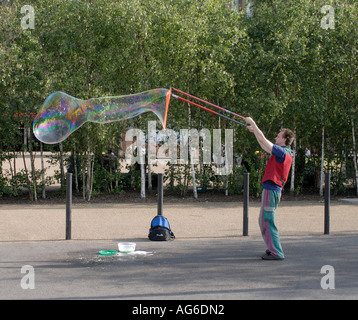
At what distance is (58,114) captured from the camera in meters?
9.20

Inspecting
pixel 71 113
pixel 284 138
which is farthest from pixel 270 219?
pixel 71 113

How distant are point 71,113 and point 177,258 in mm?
3264

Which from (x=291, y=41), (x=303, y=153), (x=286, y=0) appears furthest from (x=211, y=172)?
(x=286, y=0)

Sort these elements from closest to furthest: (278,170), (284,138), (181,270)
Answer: (181,270) < (278,170) < (284,138)

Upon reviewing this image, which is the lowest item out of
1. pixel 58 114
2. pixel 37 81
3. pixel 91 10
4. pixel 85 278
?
pixel 85 278

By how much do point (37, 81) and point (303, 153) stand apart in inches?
343

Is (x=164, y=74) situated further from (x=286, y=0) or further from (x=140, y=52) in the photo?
(x=286, y=0)

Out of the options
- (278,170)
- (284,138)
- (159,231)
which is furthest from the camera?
(159,231)

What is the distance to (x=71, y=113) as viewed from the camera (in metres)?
9.23

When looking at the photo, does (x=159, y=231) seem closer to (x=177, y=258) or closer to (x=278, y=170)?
(x=177, y=258)

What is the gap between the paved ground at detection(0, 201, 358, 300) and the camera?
6105 mm

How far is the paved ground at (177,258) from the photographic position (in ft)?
20.0

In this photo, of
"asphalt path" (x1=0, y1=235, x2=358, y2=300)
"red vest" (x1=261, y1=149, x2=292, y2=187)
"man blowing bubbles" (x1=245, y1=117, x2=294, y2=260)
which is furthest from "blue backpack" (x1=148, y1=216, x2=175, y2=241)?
"red vest" (x1=261, y1=149, x2=292, y2=187)

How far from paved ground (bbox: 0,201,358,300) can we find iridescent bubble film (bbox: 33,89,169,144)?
1923 millimetres
